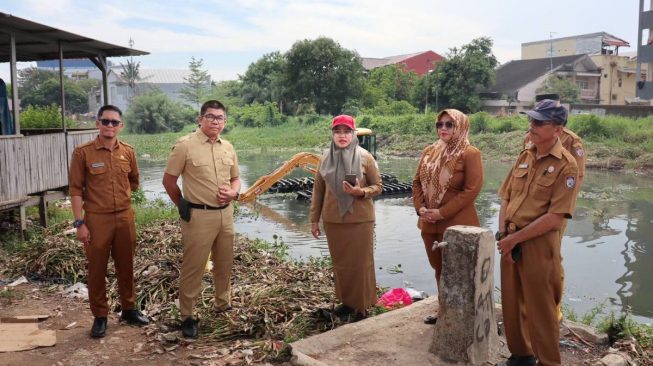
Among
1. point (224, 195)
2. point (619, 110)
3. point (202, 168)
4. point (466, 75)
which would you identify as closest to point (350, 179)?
point (224, 195)

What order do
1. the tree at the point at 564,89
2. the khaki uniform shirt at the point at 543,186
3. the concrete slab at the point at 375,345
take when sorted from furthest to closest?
the tree at the point at 564,89 < the concrete slab at the point at 375,345 < the khaki uniform shirt at the point at 543,186

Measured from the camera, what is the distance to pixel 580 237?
408 inches

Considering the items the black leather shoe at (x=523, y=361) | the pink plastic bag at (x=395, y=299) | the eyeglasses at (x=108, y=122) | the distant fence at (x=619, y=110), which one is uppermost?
the distant fence at (x=619, y=110)

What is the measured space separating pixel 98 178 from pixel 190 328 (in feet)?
4.24

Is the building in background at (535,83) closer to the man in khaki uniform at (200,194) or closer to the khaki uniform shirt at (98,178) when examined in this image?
the man in khaki uniform at (200,194)

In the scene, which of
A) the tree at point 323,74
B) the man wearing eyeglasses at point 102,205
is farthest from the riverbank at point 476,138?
the man wearing eyeglasses at point 102,205

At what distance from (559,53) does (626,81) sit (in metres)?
14.1

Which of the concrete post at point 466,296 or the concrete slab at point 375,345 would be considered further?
the concrete slab at point 375,345

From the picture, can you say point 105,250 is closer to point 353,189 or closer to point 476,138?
point 353,189

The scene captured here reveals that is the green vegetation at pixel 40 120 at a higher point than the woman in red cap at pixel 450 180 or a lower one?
higher

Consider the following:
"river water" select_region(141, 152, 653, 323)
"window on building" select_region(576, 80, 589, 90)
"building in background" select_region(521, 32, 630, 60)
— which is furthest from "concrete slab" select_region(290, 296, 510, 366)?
"building in background" select_region(521, 32, 630, 60)

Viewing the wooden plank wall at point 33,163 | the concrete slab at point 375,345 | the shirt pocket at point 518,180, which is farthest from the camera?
the wooden plank wall at point 33,163

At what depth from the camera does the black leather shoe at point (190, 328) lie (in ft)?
13.4

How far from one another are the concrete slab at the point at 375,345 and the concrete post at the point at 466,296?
5.9 inches
